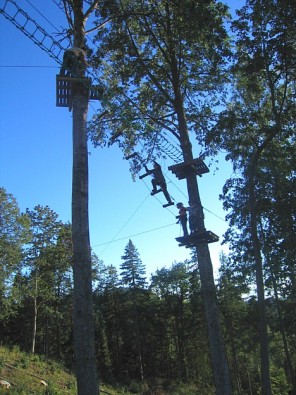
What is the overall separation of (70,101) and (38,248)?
2441cm

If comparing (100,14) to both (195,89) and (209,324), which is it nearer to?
(195,89)

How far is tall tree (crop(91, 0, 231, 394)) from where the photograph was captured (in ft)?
38.5

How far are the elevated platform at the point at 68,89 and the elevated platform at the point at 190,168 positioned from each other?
3.86m

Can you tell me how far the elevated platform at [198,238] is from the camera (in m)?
10.5

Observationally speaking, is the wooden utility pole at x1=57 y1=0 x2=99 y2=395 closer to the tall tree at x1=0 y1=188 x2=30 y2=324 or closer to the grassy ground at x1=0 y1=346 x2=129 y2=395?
the grassy ground at x1=0 y1=346 x2=129 y2=395

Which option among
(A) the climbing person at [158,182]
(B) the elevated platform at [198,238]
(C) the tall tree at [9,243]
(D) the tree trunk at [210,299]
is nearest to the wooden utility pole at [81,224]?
(A) the climbing person at [158,182]

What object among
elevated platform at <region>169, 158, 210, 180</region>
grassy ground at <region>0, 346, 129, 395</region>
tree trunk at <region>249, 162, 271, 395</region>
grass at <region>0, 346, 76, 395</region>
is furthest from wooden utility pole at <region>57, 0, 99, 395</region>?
grass at <region>0, 346, 76, 395</region>

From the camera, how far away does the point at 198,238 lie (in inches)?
418

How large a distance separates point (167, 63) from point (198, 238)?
7387 mm

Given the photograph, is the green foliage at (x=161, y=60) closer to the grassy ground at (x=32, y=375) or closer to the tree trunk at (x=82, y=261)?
the tree trunk at (x=82, y=261)

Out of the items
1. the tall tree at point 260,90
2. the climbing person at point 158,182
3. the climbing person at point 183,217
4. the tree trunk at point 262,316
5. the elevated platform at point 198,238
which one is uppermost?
the tall tree at point 260,90

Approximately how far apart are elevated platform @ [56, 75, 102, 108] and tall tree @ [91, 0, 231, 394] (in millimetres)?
3010

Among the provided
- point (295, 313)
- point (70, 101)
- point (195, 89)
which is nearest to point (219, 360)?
point (70, 101)

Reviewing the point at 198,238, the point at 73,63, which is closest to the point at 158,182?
the point at 198,238
